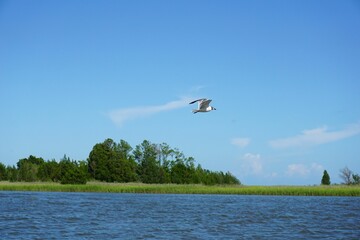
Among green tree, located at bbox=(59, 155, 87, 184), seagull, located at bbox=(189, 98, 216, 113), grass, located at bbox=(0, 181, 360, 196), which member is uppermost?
seagull, located at bbox=(189, 98, 216, 113)

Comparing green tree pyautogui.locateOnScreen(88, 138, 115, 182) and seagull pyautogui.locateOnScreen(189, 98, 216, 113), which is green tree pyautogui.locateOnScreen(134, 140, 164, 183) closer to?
green tree pyautogui.locateOnScreen(88, 138, 115, 182)

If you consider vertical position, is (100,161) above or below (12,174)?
above

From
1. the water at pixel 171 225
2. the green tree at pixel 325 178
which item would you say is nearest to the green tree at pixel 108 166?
the green tree at pixel 325 178

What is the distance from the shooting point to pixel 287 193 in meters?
56.3

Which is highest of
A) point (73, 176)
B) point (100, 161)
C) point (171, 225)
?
point (100, 161)

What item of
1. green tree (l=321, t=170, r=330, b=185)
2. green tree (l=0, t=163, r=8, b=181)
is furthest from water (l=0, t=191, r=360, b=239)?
green tree (l=0, t=163, r=8, b=181)

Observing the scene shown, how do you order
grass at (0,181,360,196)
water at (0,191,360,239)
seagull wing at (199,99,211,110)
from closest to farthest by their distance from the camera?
water at (0,191,360,239) → seagull wing at (199,99,211,110) → grass at (0,181,360,196)

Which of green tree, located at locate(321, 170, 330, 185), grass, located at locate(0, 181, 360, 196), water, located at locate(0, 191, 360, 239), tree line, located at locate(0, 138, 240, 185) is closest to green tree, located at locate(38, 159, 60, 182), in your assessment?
tree line, located at locate(0, 138, 240, 185)

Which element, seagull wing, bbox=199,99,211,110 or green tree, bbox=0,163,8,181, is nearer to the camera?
seagull wing, bbox=199,99,211,110

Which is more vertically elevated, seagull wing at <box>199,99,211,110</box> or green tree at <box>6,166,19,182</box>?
seagull wing at <box>199,99,211,110</box>

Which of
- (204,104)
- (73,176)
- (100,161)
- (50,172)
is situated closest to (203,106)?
(204,104)

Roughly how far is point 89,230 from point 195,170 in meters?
67.6

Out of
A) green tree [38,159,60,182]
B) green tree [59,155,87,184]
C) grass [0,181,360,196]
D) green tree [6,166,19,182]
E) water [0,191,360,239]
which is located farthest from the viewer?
green tree [6,166,19,182]

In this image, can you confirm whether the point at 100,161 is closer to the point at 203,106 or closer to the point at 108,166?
the point at 108,166
